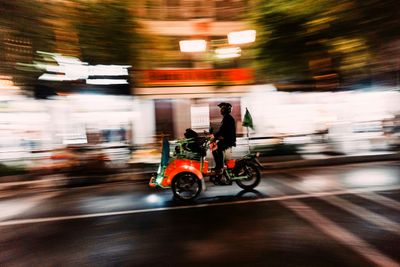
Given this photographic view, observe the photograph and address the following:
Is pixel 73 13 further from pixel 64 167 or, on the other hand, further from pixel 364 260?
pixel 364 260

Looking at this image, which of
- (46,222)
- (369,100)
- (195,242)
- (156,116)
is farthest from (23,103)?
(369,100)

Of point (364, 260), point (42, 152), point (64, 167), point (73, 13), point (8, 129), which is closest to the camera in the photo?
point (364, 260)

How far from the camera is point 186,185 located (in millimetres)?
7809

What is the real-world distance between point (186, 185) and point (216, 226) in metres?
1.98

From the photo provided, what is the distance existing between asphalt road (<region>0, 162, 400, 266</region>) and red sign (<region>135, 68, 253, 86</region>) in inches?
292

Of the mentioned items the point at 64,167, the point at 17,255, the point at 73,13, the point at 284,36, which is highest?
the point at 73,13

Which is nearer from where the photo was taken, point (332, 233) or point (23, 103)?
point (332, 233)

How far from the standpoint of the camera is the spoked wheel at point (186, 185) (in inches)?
304

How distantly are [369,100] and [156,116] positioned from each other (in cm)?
970

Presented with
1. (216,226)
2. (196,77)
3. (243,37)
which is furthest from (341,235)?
(196,77)

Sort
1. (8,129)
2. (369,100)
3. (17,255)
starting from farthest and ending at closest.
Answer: (369,100) < (8,129) < (17,255)

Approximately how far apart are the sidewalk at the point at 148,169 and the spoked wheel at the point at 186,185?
9.59ft

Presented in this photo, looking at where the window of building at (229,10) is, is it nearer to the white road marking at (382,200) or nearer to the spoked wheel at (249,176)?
the spoked wheel at (249,176)

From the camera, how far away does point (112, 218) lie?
670 cm
